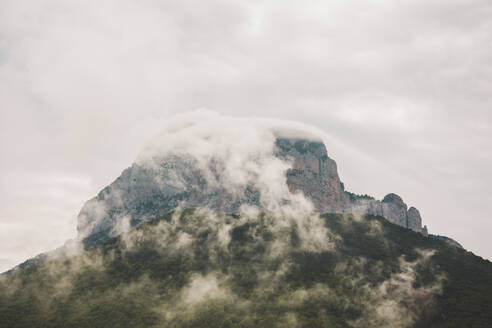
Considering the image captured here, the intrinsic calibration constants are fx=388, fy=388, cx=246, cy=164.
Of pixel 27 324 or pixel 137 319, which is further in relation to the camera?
pixel 137 319

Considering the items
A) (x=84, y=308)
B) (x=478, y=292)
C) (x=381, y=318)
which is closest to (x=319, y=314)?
(x=381, y=318)

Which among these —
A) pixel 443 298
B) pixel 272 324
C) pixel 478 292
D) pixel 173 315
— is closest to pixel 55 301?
pixel 173 315

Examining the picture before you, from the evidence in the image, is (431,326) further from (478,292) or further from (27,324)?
(27,324)

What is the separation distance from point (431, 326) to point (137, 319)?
139m

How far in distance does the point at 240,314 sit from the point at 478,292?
120 metres

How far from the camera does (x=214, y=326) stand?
7219 inches

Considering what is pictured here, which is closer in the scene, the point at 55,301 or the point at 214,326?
the point at 214,326

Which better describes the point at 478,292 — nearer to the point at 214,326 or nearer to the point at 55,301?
the point at 214,326

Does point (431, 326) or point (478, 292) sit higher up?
point (478, 292)

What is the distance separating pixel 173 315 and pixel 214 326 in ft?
78.8

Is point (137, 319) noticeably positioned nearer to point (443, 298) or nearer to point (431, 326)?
point (431, 326)

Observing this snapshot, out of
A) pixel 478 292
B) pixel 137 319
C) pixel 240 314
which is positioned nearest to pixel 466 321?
pixel 478 292

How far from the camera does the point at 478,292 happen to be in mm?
195250

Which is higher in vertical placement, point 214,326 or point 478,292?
point 478,292
